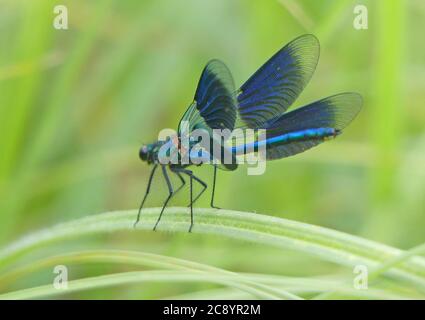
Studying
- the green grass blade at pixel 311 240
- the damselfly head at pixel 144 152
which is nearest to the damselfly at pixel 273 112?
the damselfly head at pixel 144 152

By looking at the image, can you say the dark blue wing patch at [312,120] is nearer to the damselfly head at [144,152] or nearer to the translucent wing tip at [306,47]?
the translucent wing tip at [306,47]

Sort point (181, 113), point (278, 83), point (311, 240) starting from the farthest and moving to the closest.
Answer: point (181, 113) < point (278, 83) < point (311, 240)

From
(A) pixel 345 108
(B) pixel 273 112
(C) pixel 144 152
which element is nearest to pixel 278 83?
(B) pixel 273 112

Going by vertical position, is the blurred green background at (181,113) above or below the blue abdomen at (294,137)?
above

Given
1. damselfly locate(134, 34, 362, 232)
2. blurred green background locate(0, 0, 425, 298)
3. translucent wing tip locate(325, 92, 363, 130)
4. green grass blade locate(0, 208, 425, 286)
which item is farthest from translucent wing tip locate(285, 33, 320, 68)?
green grass blade locate(0, 208, 425, 286)

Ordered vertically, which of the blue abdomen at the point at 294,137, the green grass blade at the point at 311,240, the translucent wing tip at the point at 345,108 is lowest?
the green grass blade at the point at 311,240

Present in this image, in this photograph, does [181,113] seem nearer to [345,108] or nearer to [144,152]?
[144,152]

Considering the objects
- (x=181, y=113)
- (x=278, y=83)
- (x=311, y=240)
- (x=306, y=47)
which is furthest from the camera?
(x=181, y=113)
